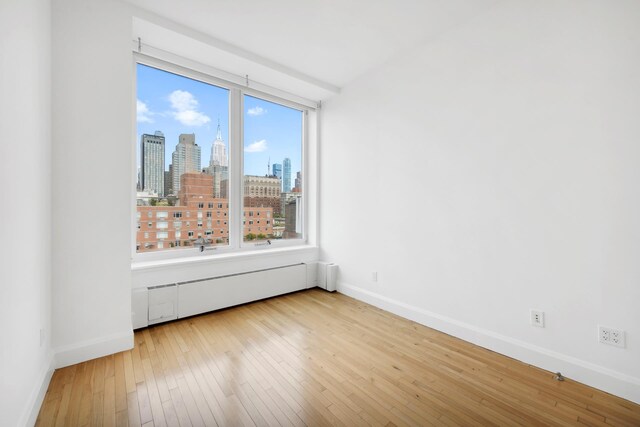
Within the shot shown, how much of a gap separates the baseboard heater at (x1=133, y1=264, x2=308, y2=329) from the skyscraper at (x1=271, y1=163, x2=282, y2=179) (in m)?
1.35

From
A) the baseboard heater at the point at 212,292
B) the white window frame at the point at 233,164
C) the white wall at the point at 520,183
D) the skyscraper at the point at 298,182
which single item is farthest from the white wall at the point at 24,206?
the white wall at the point at 520,183

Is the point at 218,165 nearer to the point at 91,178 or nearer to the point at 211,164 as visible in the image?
the point at 211,164

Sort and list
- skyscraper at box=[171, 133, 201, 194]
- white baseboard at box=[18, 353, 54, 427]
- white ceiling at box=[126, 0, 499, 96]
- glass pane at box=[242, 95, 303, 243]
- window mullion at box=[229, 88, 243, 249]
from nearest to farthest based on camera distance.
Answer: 1. white baseboard at box=[18, 353, 54, 427]
2. white ceiling at box=[126, 0, 499, 96]
3. skyscraper at box=[171, 133, 201, 194]
4. window mullion at box=[229, 88, 243, 249]
5. glass pane at box=[242, 95, 303, 243]

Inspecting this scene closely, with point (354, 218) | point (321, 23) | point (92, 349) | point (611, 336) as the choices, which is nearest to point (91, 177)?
point (92, 349)

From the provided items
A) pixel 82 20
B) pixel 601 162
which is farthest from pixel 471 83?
pixel 82 20

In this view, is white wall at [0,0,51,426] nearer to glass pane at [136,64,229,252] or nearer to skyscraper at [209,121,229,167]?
glass pane at [136,64,229,252]

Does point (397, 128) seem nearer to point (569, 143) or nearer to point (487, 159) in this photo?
point (487, 159)

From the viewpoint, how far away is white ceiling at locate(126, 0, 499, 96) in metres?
2.44

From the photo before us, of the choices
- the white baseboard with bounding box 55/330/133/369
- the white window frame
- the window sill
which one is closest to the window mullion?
the white window frame

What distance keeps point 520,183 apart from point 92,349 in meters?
3.71

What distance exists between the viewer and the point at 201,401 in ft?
5.86

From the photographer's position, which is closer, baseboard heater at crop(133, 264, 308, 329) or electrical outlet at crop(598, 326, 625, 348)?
electrical outlet at crop(598, 326, 625, 348)

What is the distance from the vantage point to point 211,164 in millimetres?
3543

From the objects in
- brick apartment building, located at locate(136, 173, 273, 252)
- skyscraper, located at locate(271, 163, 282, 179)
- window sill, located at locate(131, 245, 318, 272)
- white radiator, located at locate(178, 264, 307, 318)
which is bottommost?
white radiator, located at locate(178, 264, 307, 318)
